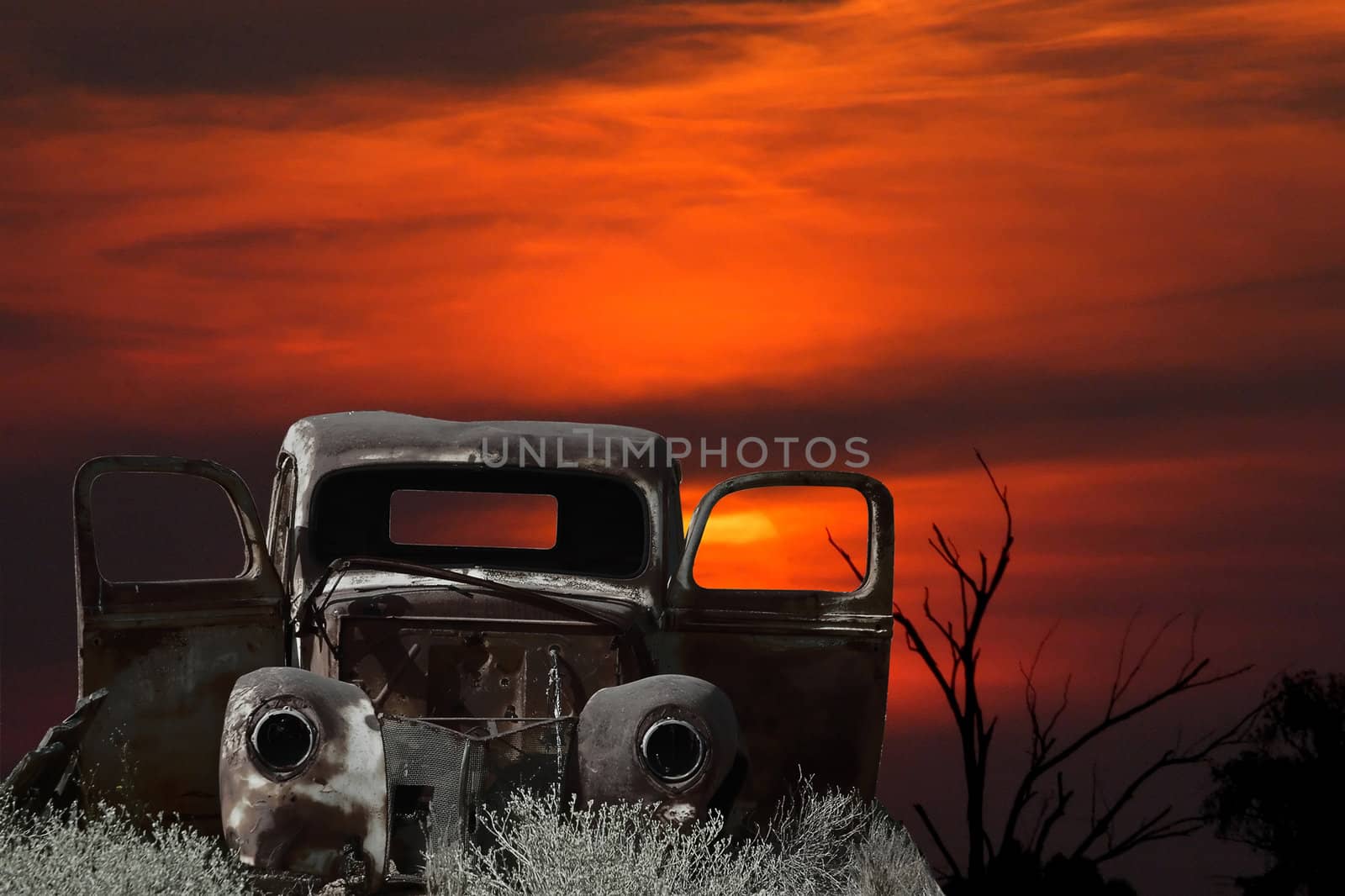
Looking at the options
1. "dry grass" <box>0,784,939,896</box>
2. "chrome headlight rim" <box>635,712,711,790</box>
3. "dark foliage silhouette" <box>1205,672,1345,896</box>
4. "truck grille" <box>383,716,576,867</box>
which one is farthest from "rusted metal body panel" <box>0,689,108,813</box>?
"dark foliage silhouette" <box>1205,672,1345,896</box>

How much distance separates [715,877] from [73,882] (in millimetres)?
2567

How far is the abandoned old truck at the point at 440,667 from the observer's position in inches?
279

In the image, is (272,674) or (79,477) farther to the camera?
(79,477)

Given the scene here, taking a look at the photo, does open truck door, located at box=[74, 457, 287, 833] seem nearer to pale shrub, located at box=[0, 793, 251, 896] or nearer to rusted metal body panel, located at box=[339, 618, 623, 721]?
rusted metal body panel, located at box=[339, 618, 623, 721]

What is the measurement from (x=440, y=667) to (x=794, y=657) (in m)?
1.93

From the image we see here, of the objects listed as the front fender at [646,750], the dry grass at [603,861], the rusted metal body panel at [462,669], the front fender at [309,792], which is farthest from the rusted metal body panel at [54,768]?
the front fender at [646,750]

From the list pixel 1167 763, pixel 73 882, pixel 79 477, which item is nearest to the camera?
pixel 73 882

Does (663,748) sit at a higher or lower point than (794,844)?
higher

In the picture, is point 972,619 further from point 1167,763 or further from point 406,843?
point 406,843

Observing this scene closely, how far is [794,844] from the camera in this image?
862 cm

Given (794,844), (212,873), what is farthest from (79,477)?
(794,844)

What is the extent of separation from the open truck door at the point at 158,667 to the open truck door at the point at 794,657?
221cm

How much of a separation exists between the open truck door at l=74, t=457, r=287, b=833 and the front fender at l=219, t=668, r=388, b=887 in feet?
4.27

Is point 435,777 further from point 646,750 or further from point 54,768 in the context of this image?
point 54,768
